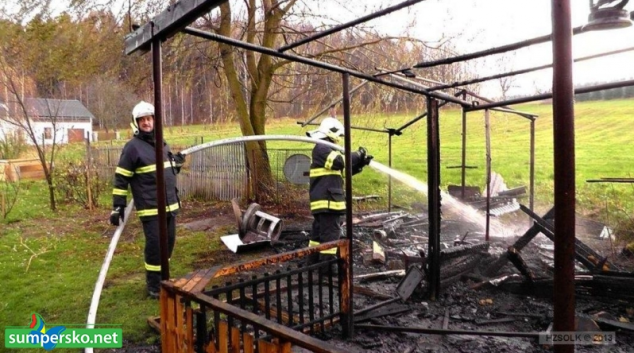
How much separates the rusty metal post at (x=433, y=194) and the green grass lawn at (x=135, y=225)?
113 inches

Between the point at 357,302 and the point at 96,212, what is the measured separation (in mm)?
8217

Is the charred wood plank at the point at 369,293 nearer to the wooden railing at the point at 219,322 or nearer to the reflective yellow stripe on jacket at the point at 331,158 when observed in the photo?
the wooden railing at the point at 219,322

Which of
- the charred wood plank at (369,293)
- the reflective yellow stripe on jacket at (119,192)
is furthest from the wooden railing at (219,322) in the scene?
the reflective yellow stripe on jacket at (119,192)

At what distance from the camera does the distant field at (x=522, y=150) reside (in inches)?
460

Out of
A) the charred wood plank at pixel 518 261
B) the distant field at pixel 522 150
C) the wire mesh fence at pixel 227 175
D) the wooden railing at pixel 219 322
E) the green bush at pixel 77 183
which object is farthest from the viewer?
the distant field at pixel 522 150

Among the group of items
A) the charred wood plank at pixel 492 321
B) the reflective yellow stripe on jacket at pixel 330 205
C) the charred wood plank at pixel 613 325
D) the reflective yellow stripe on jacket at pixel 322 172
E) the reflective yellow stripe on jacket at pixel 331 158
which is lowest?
the charred wood plank at pixel 492 321

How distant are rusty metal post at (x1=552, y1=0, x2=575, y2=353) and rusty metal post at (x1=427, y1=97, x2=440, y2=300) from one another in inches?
130

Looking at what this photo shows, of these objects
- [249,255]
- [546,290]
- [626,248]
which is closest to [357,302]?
[546,290]

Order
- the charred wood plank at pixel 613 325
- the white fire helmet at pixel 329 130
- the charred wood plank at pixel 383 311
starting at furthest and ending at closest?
the white fire helmet at pixel 329 130, the charred wood plank at pixel 383 311, the charred wood plank at pixel 613 325

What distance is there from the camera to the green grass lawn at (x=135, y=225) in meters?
4.80

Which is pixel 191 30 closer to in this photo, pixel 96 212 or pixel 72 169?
pixel 96 212

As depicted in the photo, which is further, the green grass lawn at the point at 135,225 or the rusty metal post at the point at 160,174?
the green grass lawn at the point at 135,225

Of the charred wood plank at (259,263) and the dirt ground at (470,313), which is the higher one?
the charred wood plank at (259,263)

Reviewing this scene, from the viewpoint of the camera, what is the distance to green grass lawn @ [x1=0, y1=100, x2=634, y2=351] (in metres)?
4.80
